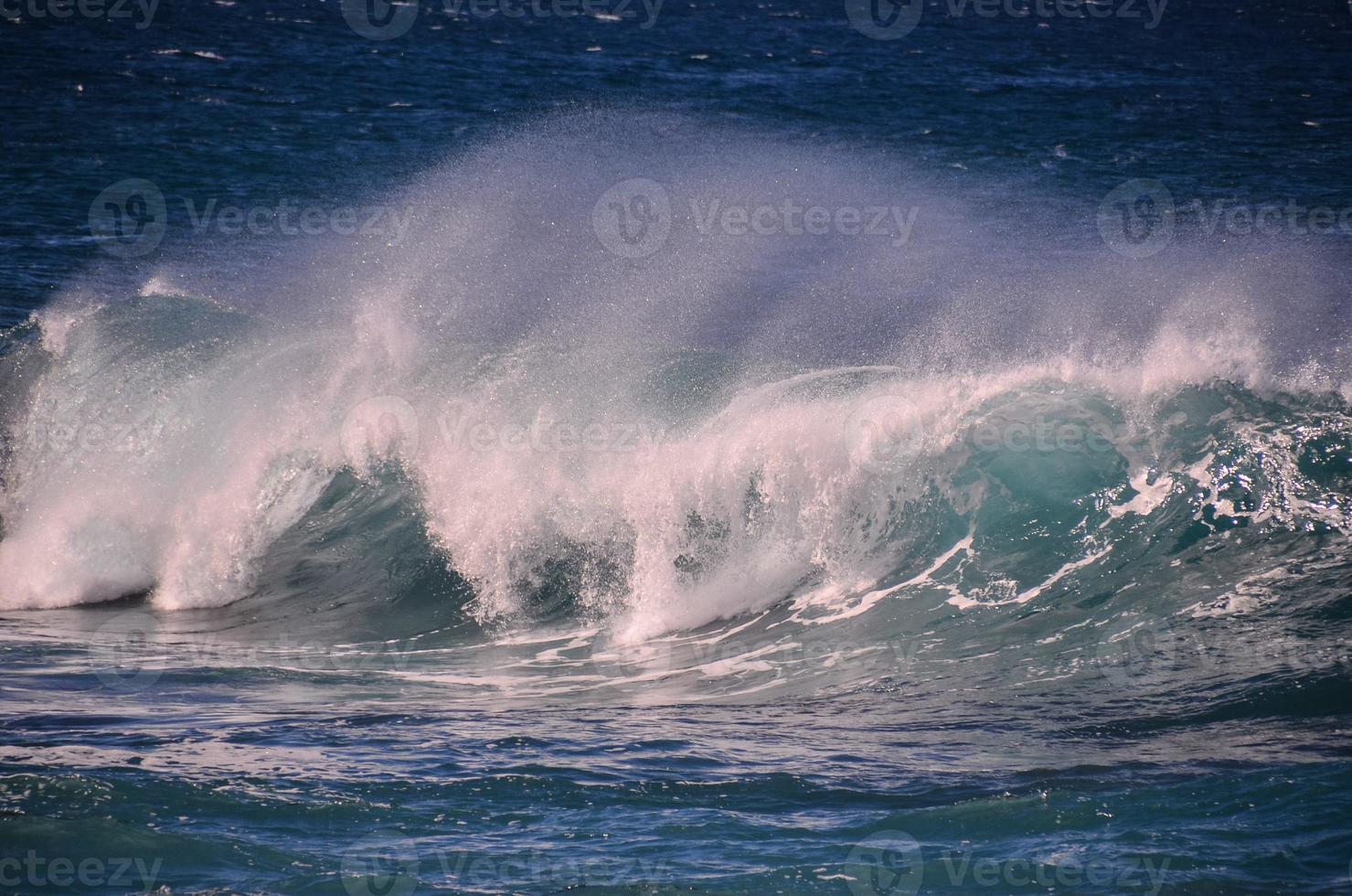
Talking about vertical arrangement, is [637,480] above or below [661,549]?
above

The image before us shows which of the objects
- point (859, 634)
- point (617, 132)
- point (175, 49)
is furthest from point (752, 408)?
point (175, 49)

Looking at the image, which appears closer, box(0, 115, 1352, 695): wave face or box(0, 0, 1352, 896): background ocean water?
box(0, 0, 1352, 896): background ocean water

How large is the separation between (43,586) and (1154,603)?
10217 mm

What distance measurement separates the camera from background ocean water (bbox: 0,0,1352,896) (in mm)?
6379

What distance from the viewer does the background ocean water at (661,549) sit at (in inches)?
251

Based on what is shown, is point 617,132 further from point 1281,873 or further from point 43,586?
point 1281,873

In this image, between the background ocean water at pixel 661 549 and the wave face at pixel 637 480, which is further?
the wave face at pixel 637 480

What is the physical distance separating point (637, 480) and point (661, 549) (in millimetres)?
1019

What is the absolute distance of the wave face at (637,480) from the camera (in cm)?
1038

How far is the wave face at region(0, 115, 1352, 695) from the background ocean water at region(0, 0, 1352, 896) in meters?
0.05

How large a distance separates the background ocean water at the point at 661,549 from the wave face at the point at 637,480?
5cm

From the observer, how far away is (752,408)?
1295cm

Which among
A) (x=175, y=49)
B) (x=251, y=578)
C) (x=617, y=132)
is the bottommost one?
(x=251, y=578)

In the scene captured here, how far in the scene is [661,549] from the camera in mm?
11391
